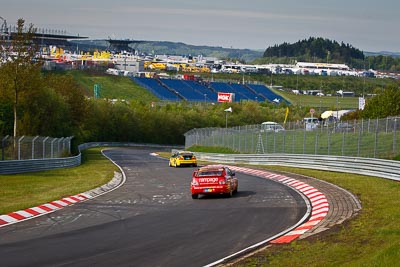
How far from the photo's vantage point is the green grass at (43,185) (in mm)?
28261

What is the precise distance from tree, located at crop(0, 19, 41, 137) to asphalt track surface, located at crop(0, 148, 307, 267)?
25601 mm

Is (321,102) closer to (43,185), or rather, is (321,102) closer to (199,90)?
(199,90)

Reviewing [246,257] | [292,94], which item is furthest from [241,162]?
[292,94]

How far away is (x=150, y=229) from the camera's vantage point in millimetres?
20656

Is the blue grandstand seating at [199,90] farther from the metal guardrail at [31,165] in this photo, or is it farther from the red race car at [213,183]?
the red race car at [213,183]

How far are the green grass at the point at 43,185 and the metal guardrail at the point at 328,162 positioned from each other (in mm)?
11971

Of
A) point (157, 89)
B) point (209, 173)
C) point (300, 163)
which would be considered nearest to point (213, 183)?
point (209, 173)

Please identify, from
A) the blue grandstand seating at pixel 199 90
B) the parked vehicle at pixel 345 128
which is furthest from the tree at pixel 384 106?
the blue grandstand seating at pixel 199 90

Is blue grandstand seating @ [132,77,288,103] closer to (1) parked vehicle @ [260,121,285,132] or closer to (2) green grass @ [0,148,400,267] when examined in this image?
(1) parked vehicle @ [260,121,285,132]

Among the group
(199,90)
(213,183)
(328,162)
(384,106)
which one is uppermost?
(199,90)

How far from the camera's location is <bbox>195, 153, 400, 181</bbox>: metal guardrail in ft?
114

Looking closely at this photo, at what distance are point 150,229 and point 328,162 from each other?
24.9m

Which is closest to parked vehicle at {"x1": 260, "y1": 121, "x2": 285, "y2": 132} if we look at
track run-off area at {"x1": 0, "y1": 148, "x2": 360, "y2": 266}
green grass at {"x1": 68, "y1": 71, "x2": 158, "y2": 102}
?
track run-off area at {"x1": 0, "y1": 148, "x2": 360, "y2": 266}

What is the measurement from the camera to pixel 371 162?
37.1 m
